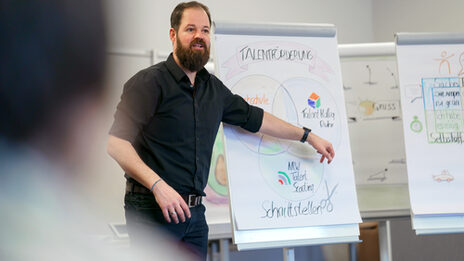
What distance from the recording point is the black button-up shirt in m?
1.76

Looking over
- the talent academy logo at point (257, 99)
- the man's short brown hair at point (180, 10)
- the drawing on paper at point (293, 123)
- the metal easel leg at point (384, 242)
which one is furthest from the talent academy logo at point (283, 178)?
the metal easel leg at point (384, 242)

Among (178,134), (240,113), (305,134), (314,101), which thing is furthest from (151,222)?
(314,101)

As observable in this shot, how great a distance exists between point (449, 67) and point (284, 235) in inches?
47.5

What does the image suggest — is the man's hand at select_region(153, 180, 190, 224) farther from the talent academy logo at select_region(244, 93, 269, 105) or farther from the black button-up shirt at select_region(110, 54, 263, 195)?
the talent academy logo at select_region(244, 93, 269, 105)

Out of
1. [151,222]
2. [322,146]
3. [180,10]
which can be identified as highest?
[180,10]

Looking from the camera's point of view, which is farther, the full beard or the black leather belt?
the full beard

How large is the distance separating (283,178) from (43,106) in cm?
200

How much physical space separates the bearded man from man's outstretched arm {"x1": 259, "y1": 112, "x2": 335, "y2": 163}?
0.22 m

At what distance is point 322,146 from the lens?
7.09 ft

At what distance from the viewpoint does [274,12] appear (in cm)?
430

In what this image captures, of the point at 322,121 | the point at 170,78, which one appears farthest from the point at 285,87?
the point at 170,78

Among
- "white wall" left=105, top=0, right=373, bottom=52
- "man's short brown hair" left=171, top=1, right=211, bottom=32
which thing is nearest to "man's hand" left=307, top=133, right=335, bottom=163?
"man's short brown hair" left=171, top=1, right=211, bottom=32

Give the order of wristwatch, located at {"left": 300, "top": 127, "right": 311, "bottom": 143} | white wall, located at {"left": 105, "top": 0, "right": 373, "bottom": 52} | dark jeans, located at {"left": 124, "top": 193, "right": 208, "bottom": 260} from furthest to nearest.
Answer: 1. white wall, located at {"left": 105, "top": 0, "right": 373, "bottom": 52}
2. wristwatch, located at {"left": 300, "top": 127, "right": 311, "bottom": 143}
3. dark jeans, located at {"left": 124, "top": 193, "right": 208, "bottom": 260}

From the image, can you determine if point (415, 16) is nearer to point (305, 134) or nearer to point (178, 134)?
point (305, 134)
